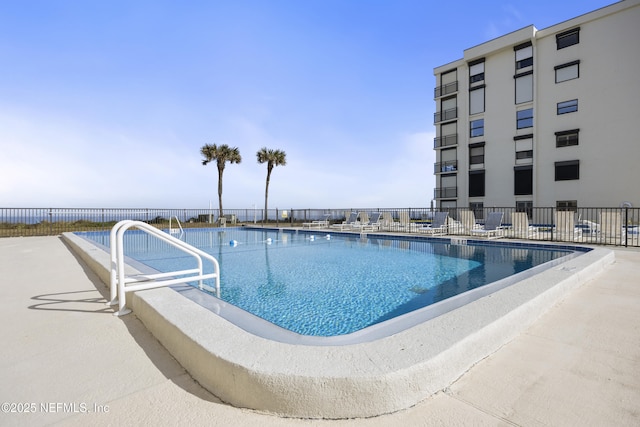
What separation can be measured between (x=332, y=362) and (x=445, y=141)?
89.3 ft

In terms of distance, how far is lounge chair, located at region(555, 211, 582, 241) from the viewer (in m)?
9.34

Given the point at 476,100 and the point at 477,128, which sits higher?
the point at 476,100

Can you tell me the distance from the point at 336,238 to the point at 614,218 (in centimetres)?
913

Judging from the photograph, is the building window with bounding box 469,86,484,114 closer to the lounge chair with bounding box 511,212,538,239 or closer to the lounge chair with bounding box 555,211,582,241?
the lounge chair with bounding box 511,212,538,239

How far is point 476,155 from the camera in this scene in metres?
23.9

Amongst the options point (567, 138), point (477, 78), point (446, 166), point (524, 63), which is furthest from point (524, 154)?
point (477, 78)

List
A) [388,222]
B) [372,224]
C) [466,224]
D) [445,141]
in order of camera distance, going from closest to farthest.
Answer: [466,224] → [388,222] → [372,224] → [445,141]

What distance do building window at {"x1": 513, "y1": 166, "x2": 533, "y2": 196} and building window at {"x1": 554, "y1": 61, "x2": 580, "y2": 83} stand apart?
6.13 metres

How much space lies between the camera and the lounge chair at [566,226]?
934 centimetres

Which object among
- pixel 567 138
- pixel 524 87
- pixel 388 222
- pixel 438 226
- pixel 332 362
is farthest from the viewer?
pixel 524 87

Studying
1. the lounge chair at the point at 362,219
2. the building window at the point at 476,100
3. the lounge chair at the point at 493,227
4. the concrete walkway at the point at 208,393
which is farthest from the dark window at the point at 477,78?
the concrete walkway at the point at 208,393

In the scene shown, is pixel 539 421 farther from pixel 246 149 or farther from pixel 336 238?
pixel 246 149

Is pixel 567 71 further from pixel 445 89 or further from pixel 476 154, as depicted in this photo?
pixel 445 89

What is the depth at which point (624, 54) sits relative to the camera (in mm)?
17797
